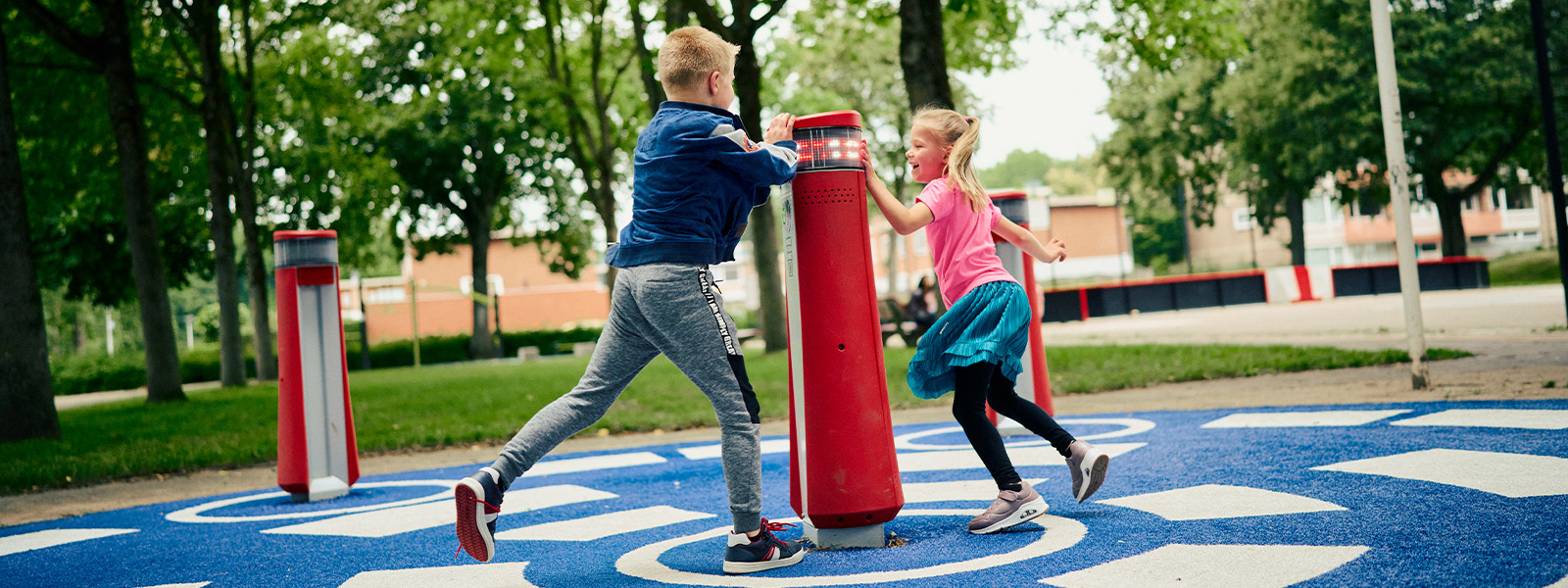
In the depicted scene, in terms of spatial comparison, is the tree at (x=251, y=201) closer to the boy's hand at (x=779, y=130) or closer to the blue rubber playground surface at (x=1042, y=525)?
the blue rubber playground surface at (x=1042, y=525)

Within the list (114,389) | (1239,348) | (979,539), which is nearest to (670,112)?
(979,539)

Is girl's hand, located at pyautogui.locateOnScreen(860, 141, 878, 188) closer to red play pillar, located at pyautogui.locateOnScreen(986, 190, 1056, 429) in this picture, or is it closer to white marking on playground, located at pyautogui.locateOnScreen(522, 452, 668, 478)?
red play pillar, located at pyautogui.locateOnScreen(986, 190, 1056, 429)

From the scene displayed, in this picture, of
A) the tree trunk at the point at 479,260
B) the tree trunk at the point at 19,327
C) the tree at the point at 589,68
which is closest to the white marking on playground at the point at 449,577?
the tree trunk at the point at 19,327

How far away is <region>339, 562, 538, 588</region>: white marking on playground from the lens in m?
3.46

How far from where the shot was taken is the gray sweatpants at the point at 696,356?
11.2 ft

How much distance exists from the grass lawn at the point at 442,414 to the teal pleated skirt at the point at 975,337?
18.0 ft

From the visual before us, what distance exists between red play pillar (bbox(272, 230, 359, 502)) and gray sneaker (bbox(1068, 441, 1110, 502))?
3.96 metres

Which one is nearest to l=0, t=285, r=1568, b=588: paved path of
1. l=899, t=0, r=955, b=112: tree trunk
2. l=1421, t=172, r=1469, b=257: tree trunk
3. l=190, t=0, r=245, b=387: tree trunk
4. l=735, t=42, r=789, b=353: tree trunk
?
l=899, t=0, r=955, b=112: tree trunk

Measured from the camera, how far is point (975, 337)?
154 inches

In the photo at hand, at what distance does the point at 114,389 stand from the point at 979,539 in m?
31.4

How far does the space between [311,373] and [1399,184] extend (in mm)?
6982

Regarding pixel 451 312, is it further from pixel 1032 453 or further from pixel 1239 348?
pixel 1032 453

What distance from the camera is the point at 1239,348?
12461 mm

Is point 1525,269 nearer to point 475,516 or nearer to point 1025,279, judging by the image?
point 1025,279
